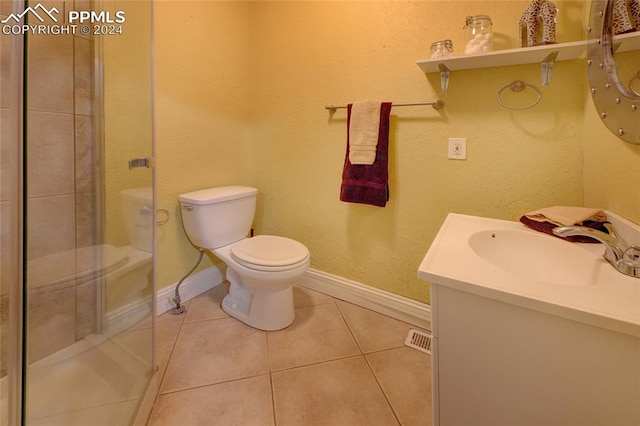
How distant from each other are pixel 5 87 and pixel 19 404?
894 mm

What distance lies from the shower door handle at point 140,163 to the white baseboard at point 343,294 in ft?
3.09

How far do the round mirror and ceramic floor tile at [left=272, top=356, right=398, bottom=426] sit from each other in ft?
4.10

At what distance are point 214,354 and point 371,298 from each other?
37.4 inches

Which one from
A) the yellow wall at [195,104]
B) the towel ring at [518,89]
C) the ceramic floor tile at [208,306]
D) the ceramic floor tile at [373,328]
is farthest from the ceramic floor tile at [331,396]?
the towel ring at [518,89]

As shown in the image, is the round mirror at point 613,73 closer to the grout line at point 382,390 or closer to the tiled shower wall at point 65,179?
the grout line at point 382,390

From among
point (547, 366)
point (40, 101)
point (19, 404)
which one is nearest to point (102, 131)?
point (40, 101)

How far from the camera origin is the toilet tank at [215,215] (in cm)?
170

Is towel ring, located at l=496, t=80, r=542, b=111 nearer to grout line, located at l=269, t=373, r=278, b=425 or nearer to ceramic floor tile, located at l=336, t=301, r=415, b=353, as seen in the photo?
ceramic floor tile, located at l=336, t=301, r=415, b=353

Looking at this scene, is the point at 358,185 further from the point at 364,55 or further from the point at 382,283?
the point at 364,55

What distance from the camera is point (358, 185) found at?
5.52 feet

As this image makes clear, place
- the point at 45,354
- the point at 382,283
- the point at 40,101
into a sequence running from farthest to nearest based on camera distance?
the point at 382,283
the point at 40,101
the point at 45,354

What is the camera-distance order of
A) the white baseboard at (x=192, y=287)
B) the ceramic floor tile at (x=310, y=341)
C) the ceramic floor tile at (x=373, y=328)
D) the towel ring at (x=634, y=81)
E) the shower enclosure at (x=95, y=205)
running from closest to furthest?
the towel ring at (x=634, y=81) < the shower enclosure at (x=95, y=205) < the ceramic floor tile at (x=310, y=341) < the ceramic floor tile at (x=373, y=328) < the white baseboard at (x=192, y=287)

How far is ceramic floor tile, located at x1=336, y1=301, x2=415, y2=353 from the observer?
1.56 m

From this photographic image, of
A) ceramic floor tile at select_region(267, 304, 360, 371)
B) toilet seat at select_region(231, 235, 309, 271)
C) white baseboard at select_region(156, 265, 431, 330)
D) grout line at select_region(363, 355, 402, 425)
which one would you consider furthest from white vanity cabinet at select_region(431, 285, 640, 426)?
white baseboard at select_region(156, 265, 431, 330)
